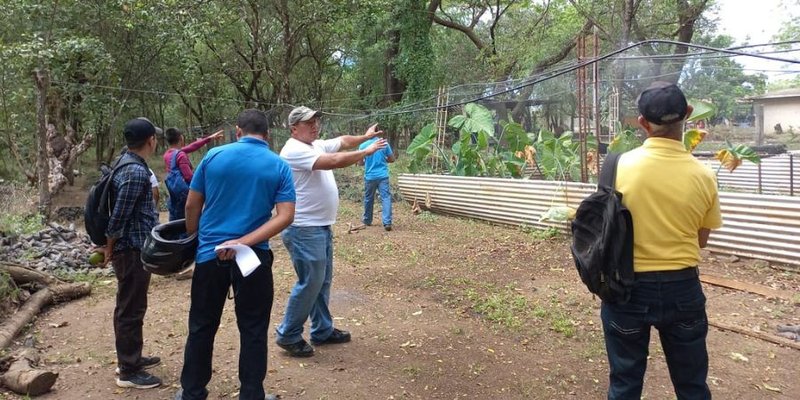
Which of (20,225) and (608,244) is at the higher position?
(608,244)

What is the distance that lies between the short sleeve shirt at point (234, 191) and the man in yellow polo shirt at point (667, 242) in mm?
1771

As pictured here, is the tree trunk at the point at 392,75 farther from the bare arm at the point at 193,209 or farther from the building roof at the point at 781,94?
the bare arm at the point at 193,209

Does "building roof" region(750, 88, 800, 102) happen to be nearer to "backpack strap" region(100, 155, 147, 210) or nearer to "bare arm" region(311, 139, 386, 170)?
"bare arm" region(311, 139, 386, 170)

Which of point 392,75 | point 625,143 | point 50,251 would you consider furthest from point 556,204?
point 392,75

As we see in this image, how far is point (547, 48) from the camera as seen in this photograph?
65.3 ft

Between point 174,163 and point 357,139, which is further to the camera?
point 174,163

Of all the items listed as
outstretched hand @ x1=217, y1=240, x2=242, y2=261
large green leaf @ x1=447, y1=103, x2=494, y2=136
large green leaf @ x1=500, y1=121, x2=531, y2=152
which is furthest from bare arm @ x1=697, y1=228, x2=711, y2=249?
large green leaf @ x1=447, y1=103, x2=494, y2=136

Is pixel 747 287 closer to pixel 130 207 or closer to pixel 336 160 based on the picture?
pixel 336 160

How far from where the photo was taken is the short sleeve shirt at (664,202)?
2311 millimetres

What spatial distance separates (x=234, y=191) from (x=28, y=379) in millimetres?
1909

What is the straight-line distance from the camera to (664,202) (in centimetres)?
231

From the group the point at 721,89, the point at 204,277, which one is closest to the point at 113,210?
the point at 204,277

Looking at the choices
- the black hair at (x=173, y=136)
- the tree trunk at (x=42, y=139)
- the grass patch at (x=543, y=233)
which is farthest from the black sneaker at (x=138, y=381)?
the tree trunk at (x=42, y=139)

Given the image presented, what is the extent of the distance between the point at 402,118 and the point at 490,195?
8749 millimetres
